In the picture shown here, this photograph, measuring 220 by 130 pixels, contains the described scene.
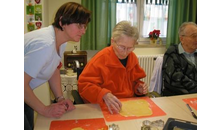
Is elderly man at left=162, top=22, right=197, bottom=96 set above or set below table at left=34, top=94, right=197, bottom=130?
above

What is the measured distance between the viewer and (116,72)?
63.6 inches

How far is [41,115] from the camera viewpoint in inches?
45.4

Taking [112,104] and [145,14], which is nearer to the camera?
[112,104]

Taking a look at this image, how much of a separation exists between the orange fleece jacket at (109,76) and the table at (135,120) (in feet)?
0.59

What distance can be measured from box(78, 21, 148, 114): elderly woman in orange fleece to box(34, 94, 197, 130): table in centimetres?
13

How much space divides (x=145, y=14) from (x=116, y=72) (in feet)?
7.29

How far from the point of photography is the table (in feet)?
3.52

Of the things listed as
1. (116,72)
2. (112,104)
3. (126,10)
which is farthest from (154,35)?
(112,104)

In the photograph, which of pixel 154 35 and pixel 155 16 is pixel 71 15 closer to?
pixel 154 35

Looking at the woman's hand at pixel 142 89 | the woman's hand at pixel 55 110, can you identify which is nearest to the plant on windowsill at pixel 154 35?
the woman's hand at pixel 142 89

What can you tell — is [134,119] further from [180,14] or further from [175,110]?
[180,14]

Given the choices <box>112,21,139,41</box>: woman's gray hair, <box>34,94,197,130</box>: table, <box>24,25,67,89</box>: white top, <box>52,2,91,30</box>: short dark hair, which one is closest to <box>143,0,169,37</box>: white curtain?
<box>112,21,139,41</box>: woman's gray hair

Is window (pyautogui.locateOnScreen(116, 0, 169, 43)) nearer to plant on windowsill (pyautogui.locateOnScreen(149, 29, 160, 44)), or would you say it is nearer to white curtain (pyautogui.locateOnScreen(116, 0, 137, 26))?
white curtain (pyautogui.locateOnScreen(116, 0, 137, 26))
